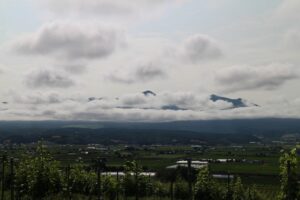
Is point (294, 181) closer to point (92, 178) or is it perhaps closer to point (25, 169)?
point (25, 169)

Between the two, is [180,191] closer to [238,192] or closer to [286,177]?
[238,192]

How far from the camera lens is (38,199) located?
29891mm

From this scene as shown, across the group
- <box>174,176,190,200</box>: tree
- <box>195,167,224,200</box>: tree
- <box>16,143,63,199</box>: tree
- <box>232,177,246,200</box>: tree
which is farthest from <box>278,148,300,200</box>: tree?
<box>174,176,190,200</box>: tree

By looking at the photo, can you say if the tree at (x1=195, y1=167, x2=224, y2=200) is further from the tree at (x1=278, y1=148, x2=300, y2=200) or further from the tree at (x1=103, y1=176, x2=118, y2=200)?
the tree at (x1=103, y1=176, x2=118, y2=200)

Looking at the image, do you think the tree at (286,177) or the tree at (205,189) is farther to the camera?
the tree at (205,189)

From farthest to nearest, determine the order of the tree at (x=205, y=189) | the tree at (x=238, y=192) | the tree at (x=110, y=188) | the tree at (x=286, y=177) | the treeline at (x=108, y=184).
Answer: the tree at (x=110, y=188)
the tree at (x=238, y=192)
the tree at (x=205, y=189)
the treeline at (x=108, y=184)
the tree at (x=286, y=177)

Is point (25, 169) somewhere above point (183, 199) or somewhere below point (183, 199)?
above

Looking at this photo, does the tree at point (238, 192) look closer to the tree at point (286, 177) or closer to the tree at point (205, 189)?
the tree at point (205, 189)

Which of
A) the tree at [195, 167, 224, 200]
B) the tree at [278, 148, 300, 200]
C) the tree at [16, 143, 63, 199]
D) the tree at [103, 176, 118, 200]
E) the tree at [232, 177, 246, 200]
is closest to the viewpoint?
the tree at [278, 148, 300, 200]

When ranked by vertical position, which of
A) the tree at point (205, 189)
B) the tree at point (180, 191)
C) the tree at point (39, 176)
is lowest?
the tree at point (180, 191)

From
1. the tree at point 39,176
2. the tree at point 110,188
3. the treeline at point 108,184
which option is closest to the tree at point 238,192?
the treeline at point 108,184

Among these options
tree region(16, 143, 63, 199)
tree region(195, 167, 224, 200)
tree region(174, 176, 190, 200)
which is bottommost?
tree region(174, 176, 190, 200)

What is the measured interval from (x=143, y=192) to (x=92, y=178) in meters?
5.20

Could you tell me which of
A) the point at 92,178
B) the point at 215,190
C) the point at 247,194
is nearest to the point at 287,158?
the point at 215,190
